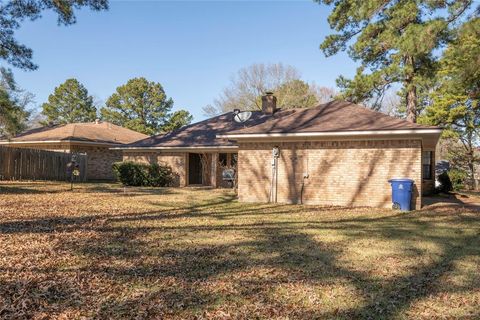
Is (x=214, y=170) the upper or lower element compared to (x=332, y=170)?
lower

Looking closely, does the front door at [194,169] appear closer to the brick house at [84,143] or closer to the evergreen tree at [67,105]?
the brick house at [84,143]

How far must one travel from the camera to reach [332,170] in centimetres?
1320

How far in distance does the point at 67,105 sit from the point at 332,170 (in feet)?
143

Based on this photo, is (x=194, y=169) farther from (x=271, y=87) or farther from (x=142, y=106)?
(x=142, y=106)

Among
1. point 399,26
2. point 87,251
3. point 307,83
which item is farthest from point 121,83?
point 87,251

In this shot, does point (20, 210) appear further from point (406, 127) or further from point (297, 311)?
point (406, 127)

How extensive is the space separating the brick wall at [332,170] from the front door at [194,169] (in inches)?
351

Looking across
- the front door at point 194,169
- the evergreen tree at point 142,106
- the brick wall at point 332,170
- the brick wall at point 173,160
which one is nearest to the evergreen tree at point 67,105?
the evergreen tree at point 142,106

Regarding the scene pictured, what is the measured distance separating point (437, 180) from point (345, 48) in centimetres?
907

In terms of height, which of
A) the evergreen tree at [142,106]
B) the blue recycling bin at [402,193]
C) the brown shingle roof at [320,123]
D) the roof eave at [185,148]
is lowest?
the blue recycling bin at [402,193]

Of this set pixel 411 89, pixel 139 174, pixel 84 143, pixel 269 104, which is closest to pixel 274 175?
pixel 269 104

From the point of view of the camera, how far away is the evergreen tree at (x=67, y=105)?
47812 millimetres

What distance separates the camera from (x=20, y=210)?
1009 cm

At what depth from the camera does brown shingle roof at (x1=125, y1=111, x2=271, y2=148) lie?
69.3ft
